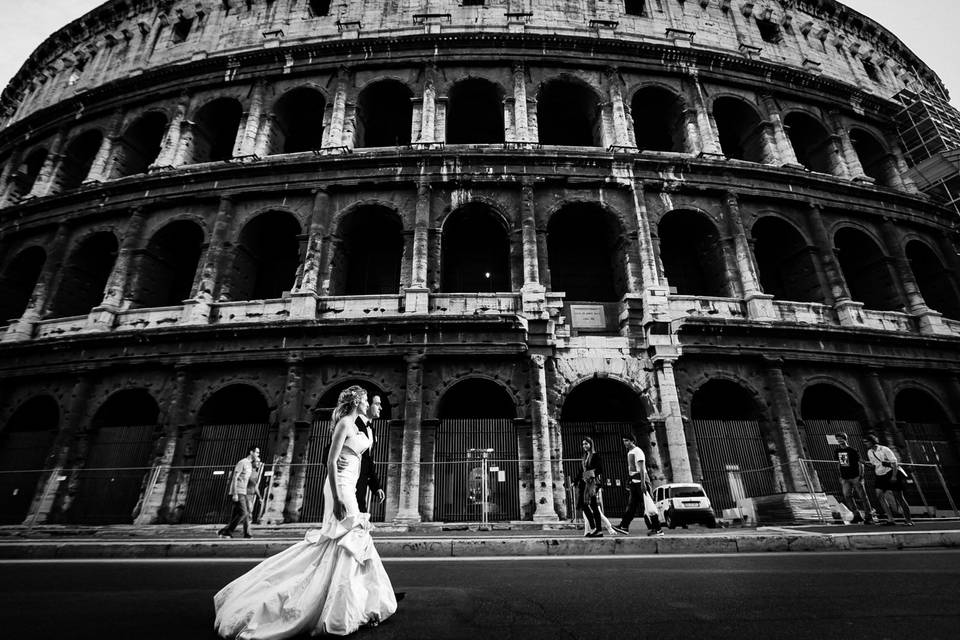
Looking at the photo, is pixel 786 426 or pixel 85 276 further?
pixel 85 276

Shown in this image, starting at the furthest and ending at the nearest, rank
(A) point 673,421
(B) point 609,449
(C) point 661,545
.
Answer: (B) point 609,449 < (A) point 673,421 < (C) point 661,545

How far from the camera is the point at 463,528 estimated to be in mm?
9500

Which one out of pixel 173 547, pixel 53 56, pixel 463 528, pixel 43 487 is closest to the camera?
pixel 173 547

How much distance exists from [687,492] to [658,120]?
13.1 meters

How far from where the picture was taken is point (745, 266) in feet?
43.0

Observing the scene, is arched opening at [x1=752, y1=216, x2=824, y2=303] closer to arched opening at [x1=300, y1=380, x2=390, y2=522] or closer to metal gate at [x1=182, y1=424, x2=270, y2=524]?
arched opening at [x1=300, y1=380, x2=390, y2=522]

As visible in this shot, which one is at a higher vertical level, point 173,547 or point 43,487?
point 43,487

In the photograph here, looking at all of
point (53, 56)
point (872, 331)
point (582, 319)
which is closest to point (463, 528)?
point (582, 319)

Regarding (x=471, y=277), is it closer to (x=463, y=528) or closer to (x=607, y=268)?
(x=607, y=268)

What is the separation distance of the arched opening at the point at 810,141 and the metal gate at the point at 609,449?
12.5 meters

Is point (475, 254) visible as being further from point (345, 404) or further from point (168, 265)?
point (345, 404)

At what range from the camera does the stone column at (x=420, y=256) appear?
38.9 feet

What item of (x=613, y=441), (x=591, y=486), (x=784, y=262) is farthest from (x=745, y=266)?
(x=591, y=486)

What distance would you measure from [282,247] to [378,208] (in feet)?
12.2
